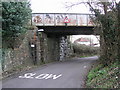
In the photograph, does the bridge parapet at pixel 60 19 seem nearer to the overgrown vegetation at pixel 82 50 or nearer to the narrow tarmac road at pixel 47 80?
the narrow tarmac road at pixel 47 80

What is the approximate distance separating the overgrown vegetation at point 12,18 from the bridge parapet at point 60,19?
320 inches

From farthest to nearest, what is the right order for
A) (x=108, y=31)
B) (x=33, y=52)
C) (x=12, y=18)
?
(x=33, y=52)
(x=12, y=18)
(x=108, y=31)

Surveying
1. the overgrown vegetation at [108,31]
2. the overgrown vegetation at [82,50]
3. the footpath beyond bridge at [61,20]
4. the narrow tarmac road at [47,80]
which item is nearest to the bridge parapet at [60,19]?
the footpath beyond bridge at [61,20]

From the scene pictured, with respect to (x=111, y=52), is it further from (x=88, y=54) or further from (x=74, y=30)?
(x=88, y=54)

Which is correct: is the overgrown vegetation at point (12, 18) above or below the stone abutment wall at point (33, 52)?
above

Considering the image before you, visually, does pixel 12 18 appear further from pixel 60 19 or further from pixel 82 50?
pixel 82 50

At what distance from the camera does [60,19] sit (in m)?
23.0

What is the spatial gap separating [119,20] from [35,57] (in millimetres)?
12236

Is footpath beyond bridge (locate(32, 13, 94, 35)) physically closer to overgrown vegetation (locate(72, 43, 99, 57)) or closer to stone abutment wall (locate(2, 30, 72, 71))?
stone abutment wall (locate(2, 30, 72, 71))

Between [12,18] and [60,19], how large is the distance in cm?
1064

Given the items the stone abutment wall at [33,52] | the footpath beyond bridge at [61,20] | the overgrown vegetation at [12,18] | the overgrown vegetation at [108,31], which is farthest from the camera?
the footpath beyond bridge at [61,20]

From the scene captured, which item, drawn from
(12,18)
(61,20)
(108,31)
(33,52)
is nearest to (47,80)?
(108,31)

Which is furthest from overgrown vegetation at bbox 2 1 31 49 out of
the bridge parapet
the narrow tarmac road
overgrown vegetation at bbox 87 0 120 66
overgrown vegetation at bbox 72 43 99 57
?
overgrown vegetation at bbox 72 43 99 57

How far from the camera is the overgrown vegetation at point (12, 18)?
12.6 metres
